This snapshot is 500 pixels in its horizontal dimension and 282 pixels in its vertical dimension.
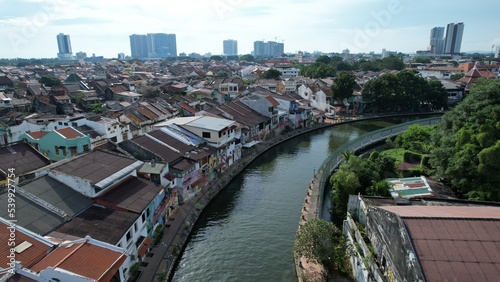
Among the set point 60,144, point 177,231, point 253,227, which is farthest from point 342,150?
point 60,144

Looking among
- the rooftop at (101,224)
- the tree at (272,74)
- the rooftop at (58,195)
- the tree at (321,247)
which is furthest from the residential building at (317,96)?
the rooftop at (58,195)

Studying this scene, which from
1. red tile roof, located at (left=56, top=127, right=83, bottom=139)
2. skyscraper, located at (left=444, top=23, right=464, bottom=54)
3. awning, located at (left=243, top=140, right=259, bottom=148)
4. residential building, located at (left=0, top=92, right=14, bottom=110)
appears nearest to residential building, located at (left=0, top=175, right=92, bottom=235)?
red tile roof, located at (left=56, top=127, right=83, bottom=139)

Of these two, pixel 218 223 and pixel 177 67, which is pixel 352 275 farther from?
pixel 177 67

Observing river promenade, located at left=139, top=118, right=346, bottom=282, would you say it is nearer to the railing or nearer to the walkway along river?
the walkway along river

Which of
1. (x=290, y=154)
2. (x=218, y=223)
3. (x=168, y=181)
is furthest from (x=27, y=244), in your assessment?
(x=290, y=154)

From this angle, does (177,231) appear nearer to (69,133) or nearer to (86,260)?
(86,260)
